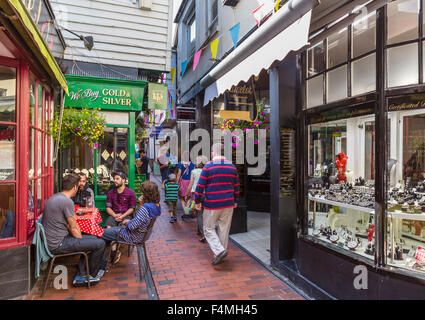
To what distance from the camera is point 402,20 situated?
115 inches

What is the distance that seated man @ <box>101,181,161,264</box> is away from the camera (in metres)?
4.06

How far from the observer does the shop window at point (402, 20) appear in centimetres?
289

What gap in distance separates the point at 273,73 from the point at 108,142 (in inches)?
160

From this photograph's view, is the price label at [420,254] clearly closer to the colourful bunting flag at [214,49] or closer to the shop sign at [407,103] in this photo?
the shop sign at [407,103]

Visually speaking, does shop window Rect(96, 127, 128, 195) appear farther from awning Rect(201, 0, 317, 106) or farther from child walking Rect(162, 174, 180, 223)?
awning Rect(201, 0, 317, 106)

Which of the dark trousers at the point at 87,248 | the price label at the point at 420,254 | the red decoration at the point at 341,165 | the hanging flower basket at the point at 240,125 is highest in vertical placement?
the hanging flower basket at the point at 240,125

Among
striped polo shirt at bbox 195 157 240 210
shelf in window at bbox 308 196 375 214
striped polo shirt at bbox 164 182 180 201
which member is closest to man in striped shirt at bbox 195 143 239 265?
striped polo shirt at bbox 195 157 240 210

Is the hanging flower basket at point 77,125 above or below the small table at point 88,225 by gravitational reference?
above

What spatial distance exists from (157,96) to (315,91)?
4.11m

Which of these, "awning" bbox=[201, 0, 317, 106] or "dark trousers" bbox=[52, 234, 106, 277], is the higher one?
"awning" bbox=[201, 0, 317, 106]

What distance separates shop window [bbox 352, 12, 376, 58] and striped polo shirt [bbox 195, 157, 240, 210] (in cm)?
255

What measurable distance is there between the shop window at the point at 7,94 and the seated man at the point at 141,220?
193cm

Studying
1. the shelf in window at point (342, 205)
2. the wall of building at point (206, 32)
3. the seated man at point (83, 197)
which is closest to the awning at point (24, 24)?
the seated man at point (83, 197)
